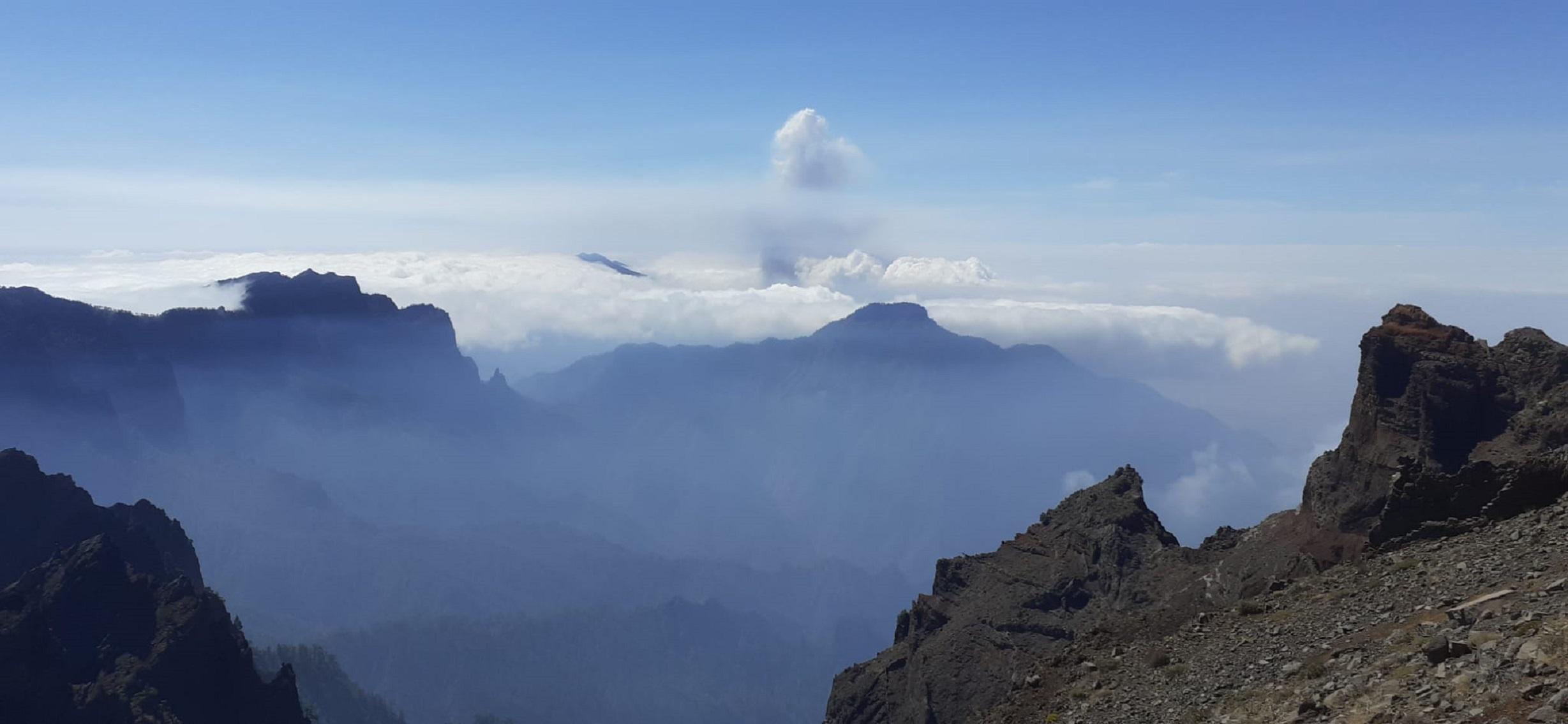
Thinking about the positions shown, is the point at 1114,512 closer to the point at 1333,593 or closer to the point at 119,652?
the point at 1333,593

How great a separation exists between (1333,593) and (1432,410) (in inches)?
1365

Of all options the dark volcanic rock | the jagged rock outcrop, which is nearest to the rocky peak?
the jagged rock outcrop

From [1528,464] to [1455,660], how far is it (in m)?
21.0

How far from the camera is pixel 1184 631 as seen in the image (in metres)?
44.8

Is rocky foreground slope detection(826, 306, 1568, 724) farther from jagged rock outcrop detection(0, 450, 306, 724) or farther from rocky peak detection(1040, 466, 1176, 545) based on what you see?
jagged rock outcrop detection(0, 450, 306, 724)

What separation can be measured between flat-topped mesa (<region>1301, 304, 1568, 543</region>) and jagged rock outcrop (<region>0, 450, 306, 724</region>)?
10907 cm

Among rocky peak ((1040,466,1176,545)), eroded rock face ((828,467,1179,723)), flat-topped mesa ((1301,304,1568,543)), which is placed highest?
flat-topped mesa ((1301,304,1568,543))

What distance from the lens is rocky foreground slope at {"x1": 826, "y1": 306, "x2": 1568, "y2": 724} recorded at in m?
28.5

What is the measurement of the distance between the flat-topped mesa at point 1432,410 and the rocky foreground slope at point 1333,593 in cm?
12

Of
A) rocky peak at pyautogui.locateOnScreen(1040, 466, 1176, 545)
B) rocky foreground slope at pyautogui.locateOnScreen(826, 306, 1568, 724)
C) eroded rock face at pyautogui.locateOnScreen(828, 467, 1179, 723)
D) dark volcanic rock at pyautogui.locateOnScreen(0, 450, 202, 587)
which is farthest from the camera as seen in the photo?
dark volcanic rock at pyautogui.locateOnScreen(0, 450, 202, 587)

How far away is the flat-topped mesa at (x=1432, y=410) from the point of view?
67000mm

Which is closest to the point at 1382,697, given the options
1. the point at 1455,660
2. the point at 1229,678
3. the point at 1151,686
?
the point at 1455,660

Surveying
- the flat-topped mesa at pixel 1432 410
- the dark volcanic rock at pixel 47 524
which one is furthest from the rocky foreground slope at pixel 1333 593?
the dark volcanic rock at pixel 47 524

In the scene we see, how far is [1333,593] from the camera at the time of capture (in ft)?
135
